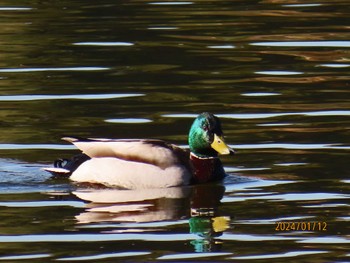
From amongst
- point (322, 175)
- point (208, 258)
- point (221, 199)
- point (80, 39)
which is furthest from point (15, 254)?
point (80, 39)

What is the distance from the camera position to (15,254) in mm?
10719

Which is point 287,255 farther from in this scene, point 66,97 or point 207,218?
point 66,97

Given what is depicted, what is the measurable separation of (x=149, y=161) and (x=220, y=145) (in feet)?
2.26

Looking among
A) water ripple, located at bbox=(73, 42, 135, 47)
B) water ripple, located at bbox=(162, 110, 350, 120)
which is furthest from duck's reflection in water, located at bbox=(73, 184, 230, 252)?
water ripple, located at bbox=(73, 42, 135, 47)

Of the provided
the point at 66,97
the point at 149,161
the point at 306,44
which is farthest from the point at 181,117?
the point at 306,44

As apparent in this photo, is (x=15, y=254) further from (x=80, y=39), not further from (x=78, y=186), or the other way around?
(x=80, y=39)

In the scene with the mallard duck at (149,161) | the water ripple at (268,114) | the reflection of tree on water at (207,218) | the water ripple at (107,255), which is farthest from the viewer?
the water ripple at (268,114)

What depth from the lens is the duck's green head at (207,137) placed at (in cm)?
1351

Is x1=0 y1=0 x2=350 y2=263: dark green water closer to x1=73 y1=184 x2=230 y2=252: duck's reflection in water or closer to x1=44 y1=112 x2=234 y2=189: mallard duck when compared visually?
x1=73 y1=184 x2=230 y2=252: duck's reflection in water

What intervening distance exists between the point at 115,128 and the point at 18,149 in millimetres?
1361

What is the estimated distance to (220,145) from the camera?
44.4 ft

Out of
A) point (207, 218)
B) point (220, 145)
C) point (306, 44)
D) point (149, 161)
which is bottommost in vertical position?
point (207, 218)

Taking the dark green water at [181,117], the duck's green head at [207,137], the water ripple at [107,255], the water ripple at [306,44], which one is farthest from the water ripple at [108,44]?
the water ripple at [107,255]

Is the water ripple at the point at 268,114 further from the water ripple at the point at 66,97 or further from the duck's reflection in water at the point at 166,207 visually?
the duck's reflection in water at the point at 166,207
